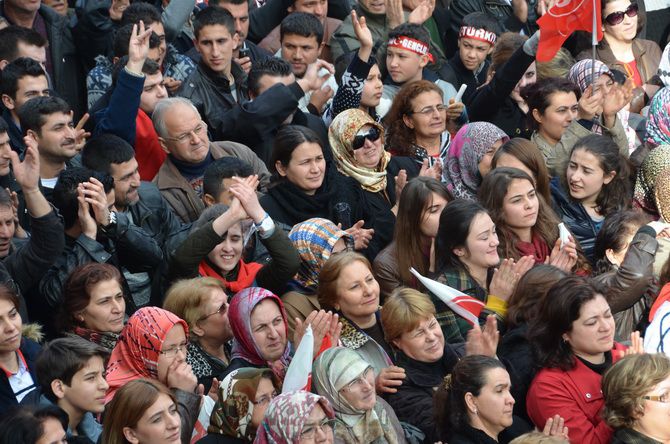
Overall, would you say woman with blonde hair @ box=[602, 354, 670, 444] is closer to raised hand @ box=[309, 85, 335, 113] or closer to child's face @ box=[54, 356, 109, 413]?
child's face @ box=[54, 356, 109, 413]

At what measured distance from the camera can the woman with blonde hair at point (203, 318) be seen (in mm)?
7008

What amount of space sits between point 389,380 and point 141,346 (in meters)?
1.14

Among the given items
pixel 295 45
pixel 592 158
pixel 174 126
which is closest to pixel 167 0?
pixel 295 45

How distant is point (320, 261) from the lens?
7566mm

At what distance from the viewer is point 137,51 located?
8320 mm

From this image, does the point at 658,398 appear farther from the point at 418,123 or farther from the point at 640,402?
the point at 418,123

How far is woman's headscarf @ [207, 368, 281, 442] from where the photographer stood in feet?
20.7

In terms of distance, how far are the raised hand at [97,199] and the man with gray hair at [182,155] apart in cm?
88

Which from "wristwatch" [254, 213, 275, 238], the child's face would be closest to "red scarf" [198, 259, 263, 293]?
"wristwatch" [254, 213, 275, 238]

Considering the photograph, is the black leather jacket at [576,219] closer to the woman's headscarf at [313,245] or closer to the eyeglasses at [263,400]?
the woman's headscarf at [313,245]

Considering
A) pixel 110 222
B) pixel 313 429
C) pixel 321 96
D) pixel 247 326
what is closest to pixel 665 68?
pixel 321 96

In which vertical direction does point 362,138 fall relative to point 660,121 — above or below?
above

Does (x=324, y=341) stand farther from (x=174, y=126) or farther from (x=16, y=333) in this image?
(x=174, y=126)

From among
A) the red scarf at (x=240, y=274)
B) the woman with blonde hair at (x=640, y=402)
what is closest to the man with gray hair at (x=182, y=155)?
the red scarf at (x=240, y=274)
